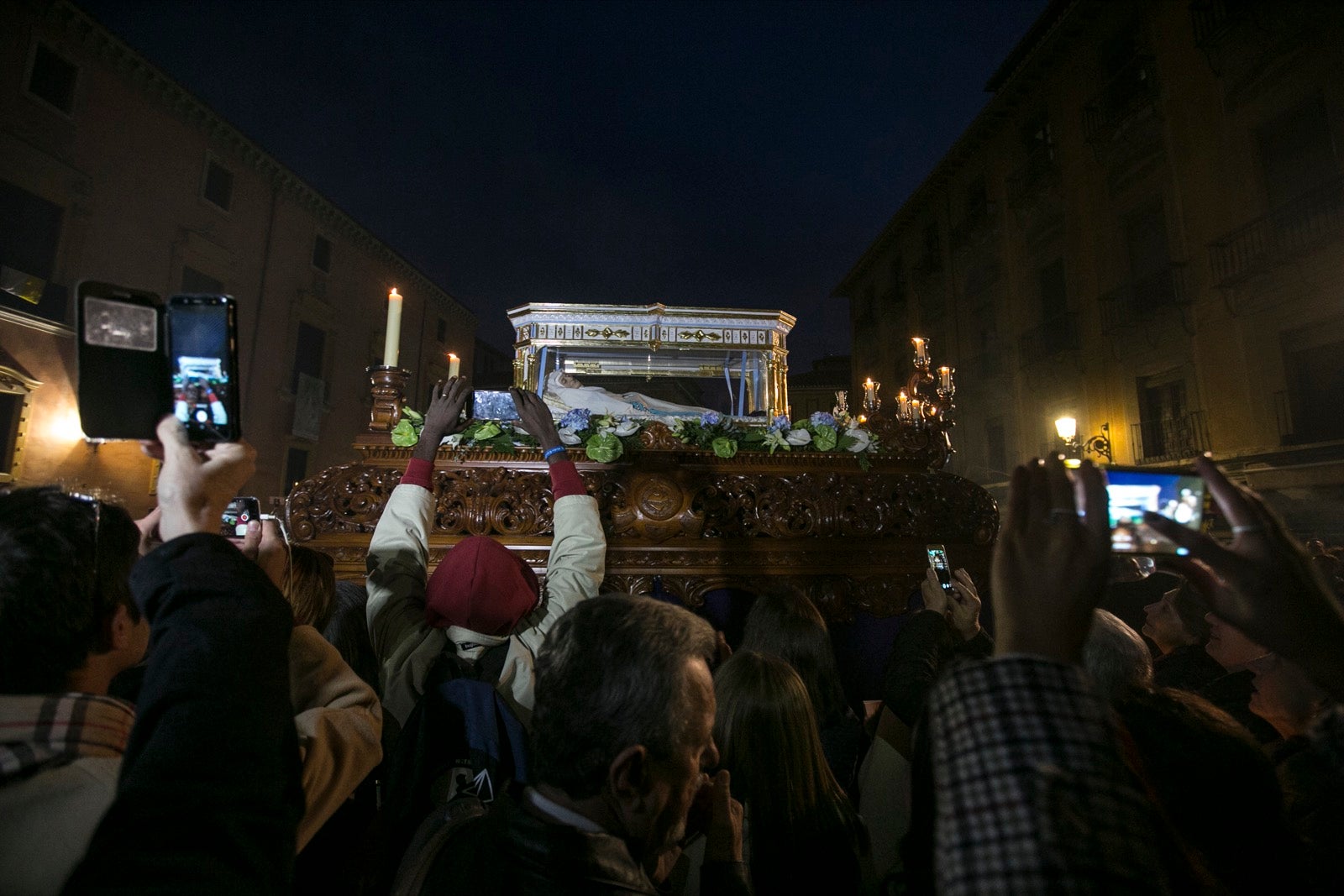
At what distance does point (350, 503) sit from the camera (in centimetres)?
339

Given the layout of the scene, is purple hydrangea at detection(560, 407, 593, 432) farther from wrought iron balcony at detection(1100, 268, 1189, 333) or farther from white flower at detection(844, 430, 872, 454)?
wrought iron balcony at detection(1100, 268, 1189, 333)

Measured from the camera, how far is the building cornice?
495 inches

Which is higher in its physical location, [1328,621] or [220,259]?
[220,259]

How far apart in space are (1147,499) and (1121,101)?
17.1 m

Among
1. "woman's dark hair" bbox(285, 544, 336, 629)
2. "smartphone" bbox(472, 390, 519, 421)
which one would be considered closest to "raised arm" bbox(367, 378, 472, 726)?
"woman's dark hair" bbox(285, 544, 336, 629)

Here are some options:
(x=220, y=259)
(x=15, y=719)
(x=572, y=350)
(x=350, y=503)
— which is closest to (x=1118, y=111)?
(x=572, y=350)

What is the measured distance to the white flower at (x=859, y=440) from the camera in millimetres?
3664

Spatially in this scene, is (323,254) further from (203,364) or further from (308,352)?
(203,364)

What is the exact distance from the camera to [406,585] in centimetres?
192

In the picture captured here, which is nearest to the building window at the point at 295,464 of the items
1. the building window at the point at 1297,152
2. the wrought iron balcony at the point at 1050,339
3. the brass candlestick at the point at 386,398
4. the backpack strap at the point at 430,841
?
the brass candlestick at the point at 386,398

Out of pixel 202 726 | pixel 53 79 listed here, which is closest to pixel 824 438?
pixel 202 726

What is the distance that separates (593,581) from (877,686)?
222 cm

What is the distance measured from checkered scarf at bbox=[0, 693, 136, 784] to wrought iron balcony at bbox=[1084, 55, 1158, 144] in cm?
1700

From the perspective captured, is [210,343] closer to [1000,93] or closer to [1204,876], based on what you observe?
[1204,876]
